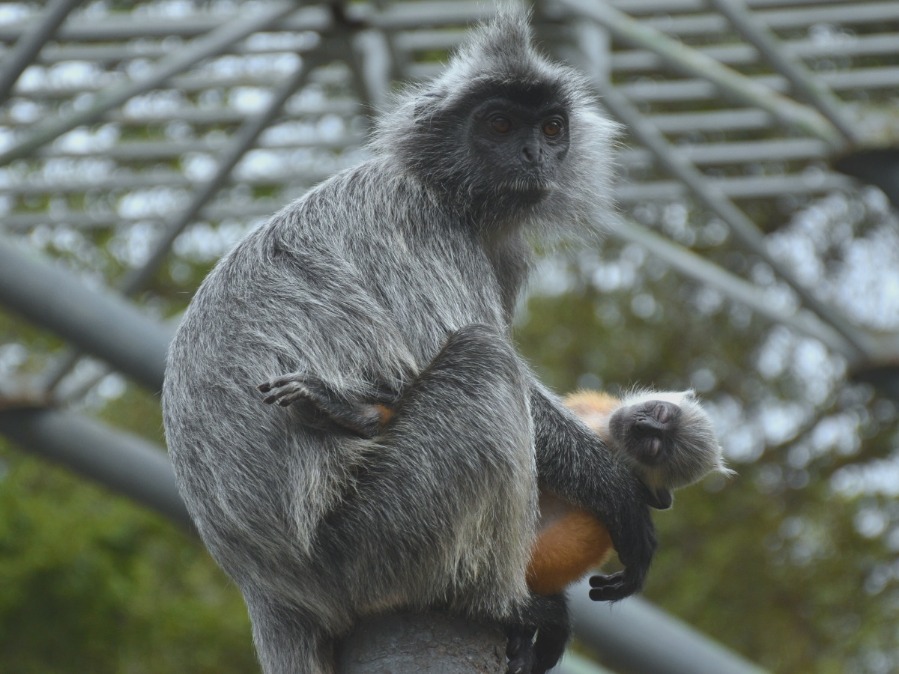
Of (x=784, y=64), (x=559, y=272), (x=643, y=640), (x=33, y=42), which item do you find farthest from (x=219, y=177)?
(x=559, y=272)

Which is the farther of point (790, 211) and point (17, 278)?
point (790, 211)

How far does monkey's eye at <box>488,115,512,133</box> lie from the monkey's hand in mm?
1091

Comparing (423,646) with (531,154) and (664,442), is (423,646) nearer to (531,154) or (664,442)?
(664,442)

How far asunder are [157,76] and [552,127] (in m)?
3.65

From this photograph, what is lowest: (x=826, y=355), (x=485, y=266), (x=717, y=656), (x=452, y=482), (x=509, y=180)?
(x=452, y=482)

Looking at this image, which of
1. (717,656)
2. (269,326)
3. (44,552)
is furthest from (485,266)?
(44,552)

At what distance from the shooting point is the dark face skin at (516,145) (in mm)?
4336

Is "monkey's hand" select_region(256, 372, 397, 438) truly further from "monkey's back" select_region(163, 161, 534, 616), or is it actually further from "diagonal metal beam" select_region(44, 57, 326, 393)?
"diagonal metal beam" select_region(44, 57, 326, 393)

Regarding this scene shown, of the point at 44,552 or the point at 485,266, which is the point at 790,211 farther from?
the point at 485,266

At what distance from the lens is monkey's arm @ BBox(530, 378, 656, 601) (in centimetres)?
400

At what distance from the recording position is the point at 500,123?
4426 millimetres

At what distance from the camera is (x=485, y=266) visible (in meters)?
4.21

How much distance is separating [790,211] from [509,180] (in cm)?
1173

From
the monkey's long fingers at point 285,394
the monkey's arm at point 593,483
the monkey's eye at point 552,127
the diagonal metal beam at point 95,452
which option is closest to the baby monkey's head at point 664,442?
the monkey's arm at point 593,483
